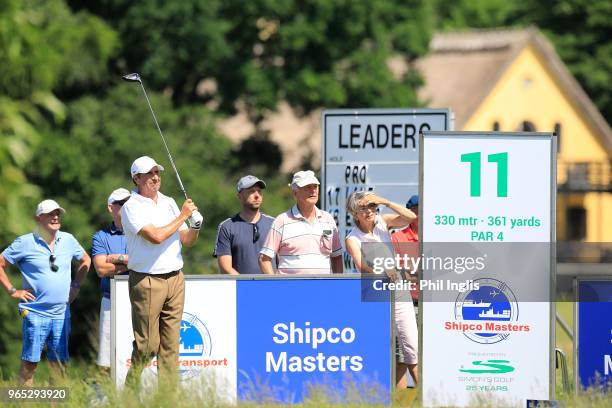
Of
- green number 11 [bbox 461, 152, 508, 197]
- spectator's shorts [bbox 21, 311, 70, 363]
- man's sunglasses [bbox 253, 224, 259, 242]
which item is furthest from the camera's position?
man's sunglasses [bbox 253, 224, 259, 242]

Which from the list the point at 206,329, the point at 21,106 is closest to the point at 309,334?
the point at 206,329

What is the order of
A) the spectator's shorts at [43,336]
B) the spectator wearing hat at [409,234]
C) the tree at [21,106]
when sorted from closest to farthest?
the tree at [21,106] < the spectator wearing hat at [409,234] < the spectator's shorts at [43,336]

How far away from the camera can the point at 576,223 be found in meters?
60.3

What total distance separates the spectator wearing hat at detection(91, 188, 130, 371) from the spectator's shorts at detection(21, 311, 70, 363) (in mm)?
444

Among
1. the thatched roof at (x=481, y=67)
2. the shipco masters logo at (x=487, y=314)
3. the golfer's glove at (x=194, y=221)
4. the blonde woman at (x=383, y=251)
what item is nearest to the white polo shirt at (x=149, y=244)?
the golfer's glove at (x=194, y=221)

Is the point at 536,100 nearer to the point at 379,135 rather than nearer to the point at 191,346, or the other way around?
the point at 379,135

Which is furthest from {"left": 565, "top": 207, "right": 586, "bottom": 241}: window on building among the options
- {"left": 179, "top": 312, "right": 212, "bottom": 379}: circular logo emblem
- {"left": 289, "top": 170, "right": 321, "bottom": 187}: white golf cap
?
{"left": 179, "top": 312, "right": 212, "bottom": 379}: circular logo emblem

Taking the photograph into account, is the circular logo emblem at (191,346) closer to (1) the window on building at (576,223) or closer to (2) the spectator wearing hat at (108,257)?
(2) the spectator wearing hat at (108,257)

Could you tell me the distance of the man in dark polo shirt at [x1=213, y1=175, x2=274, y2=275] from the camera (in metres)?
11.5

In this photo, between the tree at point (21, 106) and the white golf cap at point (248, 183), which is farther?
the white golf cap at point (248, 183)

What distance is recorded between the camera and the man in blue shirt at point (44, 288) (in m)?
11.3

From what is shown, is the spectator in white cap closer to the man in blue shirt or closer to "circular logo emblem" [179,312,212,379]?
"circular logo emblem" [179,312,212,379]

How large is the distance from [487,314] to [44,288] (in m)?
3.89

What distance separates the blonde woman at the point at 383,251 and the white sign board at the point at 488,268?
71cm
